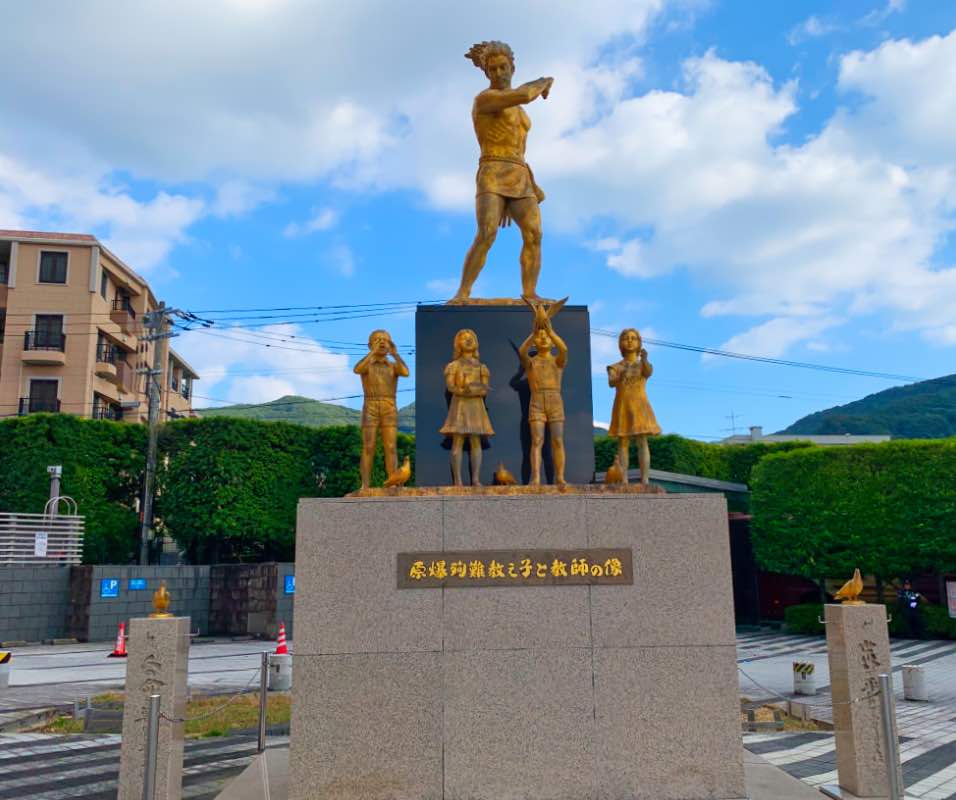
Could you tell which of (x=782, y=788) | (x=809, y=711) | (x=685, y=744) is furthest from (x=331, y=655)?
(x=809, y=711)

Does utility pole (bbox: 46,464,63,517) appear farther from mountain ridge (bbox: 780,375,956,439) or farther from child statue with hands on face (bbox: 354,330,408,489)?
mountain ridge (bbox: 780,375,956,439)

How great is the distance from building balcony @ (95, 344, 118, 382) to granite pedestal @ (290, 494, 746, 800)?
33922 mm

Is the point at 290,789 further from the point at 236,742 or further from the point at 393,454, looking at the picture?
the point at 236,742

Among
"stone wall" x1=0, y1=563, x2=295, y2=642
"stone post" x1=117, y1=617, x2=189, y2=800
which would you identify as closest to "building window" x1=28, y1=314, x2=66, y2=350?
"stone wall" x1=0, y1=563, x2=295, y2=642

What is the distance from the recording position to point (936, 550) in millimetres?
22484

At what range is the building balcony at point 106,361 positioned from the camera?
36031mm

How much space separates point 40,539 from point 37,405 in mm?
13032

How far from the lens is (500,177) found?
801cm

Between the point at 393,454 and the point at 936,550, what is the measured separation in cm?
2108

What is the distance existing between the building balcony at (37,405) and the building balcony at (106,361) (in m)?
2.45

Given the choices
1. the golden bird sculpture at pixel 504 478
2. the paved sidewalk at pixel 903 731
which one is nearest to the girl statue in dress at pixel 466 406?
the golden bird sculpture at pixel 504 478

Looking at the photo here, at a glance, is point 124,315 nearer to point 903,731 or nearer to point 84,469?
point 84,469

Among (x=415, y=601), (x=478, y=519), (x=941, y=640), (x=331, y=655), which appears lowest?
(x=941, y=640)

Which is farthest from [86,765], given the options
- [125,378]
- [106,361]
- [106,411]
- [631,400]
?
[125,378]
